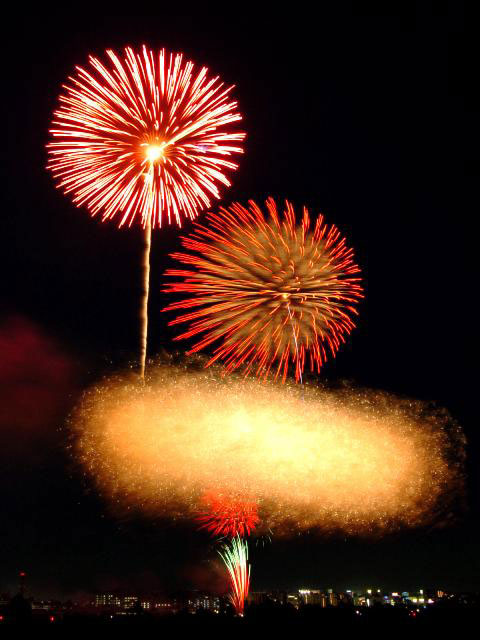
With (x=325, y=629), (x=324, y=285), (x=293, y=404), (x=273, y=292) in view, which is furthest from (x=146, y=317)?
(x=325, y=629)

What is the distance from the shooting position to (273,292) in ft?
54.0

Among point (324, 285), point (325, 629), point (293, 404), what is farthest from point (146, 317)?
point (325, 629)

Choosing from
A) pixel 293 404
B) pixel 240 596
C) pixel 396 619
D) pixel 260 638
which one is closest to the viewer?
pixel 260 638

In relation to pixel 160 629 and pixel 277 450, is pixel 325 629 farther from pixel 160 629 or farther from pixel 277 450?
pixel 277 450

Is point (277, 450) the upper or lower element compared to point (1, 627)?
upper

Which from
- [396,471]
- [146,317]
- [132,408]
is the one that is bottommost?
[396,471]

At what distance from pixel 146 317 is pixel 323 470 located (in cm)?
841

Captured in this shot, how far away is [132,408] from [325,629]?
9.23 meters

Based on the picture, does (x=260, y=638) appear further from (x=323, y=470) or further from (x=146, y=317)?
(x=323, y=470)

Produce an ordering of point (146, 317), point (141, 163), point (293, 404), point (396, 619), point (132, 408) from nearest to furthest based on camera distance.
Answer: point (396, 619) < point (141, 163) < point (146, 317) < point (132, 408) < point (293, 404)

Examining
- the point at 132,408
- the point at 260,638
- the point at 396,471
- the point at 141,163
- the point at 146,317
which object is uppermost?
the point at 141,163

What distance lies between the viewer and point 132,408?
19234 millimetres

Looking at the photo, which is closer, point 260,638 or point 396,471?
point 260,638

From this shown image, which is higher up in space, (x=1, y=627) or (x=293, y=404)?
(x=293, y=404)
